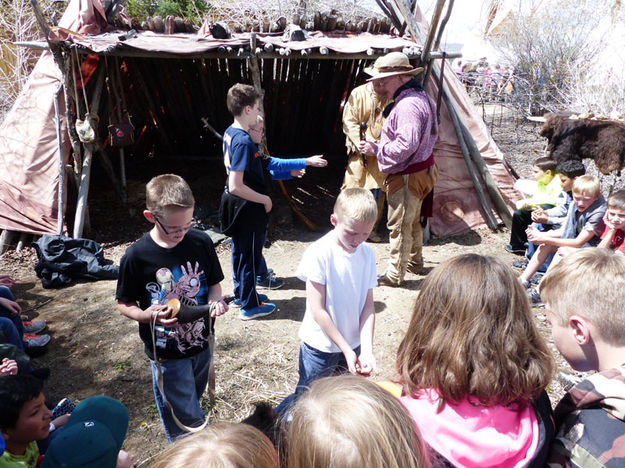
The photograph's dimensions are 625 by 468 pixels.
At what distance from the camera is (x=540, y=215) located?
452 centimetres

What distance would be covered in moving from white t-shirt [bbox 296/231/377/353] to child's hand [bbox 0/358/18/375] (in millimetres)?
1551

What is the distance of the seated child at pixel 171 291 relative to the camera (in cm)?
207

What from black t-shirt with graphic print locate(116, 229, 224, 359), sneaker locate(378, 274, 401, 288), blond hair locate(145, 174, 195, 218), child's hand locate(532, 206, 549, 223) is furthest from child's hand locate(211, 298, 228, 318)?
child's hand locate(532, 206, 549, 223)

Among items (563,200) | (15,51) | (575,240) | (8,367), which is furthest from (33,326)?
(15,51)

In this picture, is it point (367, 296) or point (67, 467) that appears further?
point (367, 296)

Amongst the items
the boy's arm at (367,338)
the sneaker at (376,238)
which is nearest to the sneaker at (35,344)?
the boy's arm at (367,338)

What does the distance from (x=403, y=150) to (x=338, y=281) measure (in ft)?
7.86

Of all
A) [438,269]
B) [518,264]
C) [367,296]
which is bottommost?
[518,264]

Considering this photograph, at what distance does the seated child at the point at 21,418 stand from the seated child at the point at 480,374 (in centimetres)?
152

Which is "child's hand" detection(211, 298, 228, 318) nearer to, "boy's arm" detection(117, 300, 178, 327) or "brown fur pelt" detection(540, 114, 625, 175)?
"boy's arm" detection(117, 300, 178, 327)

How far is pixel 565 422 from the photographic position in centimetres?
124

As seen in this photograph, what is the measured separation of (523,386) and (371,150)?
355cm

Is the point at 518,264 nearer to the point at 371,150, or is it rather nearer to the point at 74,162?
the point at 371,150

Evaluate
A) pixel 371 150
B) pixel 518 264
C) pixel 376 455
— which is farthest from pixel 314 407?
pixel 518 264
